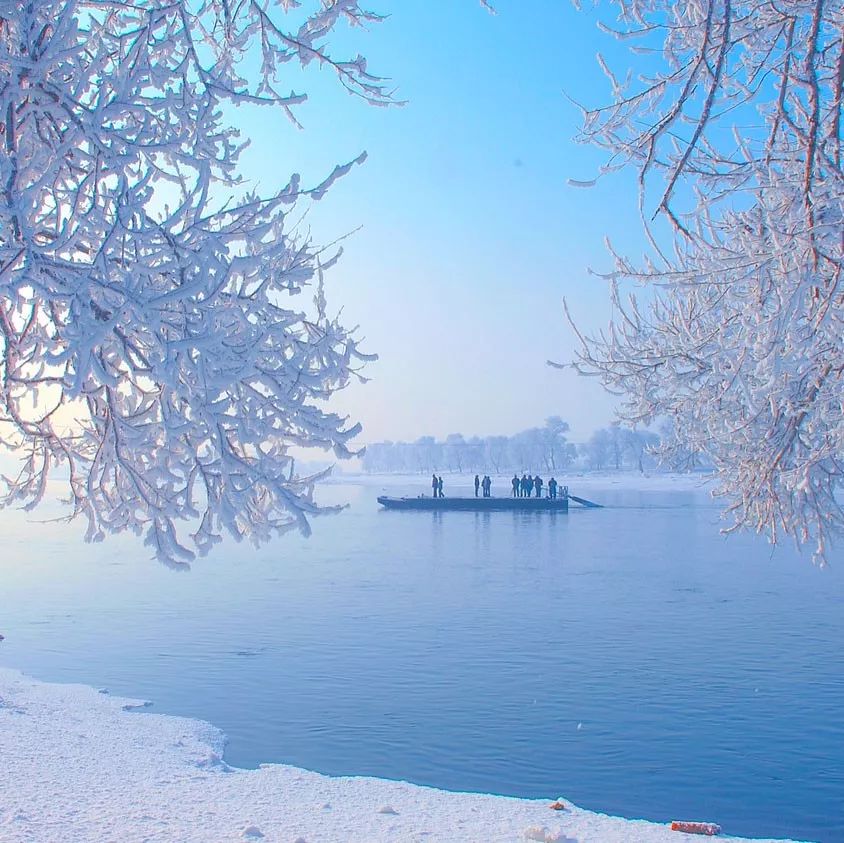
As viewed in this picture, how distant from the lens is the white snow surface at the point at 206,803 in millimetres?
6258

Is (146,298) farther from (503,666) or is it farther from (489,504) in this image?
(489,504)

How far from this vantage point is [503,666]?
1388 centimetres

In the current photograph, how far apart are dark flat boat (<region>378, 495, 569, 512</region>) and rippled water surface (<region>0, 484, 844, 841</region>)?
31.3 metres

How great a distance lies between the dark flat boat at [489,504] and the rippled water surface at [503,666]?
103ft

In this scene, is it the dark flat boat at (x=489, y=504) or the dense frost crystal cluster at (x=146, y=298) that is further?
the dark flat boat at (x=489, y=504)

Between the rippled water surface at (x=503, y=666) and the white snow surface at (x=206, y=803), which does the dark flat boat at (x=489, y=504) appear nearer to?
the rippled water surface at (x=503, y=666)

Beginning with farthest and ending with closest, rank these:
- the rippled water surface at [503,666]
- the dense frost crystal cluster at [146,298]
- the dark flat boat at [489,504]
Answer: the dark flat boat at [489,504] < the rippled water surface at [503,666] < the dense frost crystal cluster at [146,298]

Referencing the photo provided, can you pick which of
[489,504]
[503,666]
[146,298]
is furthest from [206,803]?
[489,504]

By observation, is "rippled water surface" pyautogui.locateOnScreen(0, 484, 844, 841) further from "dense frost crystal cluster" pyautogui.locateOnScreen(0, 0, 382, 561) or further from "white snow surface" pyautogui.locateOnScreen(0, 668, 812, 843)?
"dense frost crystal cluster" pyautogui.locateOnScreen(0, 0, 382, 561)

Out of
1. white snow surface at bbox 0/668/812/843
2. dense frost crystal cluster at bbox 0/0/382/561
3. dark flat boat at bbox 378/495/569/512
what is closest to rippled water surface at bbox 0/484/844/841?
white snow surface at bbox 0/668/812/843

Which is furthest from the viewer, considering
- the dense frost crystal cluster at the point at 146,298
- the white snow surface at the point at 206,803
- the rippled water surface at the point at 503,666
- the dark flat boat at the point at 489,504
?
the dark flat boat at the point at 489,504

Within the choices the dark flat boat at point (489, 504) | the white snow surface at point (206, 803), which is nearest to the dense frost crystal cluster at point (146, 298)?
the white snow surface at point (206, 803)

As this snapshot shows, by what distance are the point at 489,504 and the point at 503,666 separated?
148 feet

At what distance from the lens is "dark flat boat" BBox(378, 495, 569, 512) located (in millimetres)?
58781
